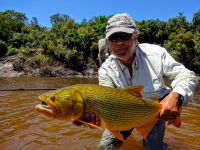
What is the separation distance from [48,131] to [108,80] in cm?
328

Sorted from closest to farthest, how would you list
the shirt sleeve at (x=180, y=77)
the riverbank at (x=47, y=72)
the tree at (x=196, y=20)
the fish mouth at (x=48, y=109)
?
the fish mouth at (x=48, y=109)
the shirt sleeve at (x=180, y=77)
the riverbank at (x=47, y=72)
the tree at (x=196, y=20)

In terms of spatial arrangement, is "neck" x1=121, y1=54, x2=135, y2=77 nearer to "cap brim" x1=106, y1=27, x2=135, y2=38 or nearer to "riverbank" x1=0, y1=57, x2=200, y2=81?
"cap brim" x1=106, y1=27, x2=135, y2=38

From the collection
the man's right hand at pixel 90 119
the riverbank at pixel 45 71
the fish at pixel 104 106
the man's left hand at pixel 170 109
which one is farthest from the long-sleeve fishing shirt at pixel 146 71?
the riverbank at pixel 45 71

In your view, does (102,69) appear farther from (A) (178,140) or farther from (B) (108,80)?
(A) (178,140)

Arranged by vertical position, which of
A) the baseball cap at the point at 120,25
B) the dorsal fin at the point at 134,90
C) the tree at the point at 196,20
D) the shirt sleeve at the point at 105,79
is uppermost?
the tree at the point at 196,20

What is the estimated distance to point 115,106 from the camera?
125 inches

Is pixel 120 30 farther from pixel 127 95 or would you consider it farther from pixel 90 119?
pixel 90 119

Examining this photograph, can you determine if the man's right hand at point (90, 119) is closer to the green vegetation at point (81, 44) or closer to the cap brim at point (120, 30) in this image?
the cap brim at point (120, 30)

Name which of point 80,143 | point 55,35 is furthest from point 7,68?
point 80,143

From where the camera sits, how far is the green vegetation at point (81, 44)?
3516cm

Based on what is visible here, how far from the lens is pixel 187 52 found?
35281 millimetres

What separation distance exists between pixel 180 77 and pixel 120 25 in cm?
93

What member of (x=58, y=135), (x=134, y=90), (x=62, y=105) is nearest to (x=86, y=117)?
(x=62, y=105)

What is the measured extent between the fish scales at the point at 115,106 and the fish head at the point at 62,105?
0.32 feet
